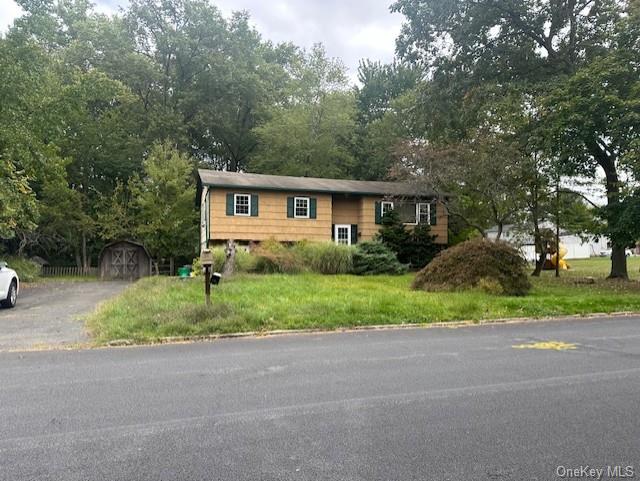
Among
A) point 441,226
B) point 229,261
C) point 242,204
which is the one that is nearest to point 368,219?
point 441,226

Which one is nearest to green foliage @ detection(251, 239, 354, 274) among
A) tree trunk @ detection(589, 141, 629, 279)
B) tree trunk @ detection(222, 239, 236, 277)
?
tree trunk @ detection(222, 239, 236, 277)

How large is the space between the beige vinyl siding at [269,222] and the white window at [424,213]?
5.33 meters

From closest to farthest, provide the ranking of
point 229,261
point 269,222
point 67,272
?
1. point 229,261
2. point 269,222
3. point 67,272

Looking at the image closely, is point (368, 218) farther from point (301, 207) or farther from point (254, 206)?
point (254, 206)

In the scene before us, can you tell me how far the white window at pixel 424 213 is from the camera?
28031 millimetres

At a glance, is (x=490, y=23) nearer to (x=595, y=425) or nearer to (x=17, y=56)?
(x=17, y=56)

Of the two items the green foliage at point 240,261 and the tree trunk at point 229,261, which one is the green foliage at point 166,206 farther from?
the tree trunk at point 229,261

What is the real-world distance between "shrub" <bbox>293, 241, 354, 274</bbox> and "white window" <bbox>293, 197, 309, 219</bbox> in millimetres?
4342

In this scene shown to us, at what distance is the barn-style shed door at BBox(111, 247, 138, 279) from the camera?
1162 inches

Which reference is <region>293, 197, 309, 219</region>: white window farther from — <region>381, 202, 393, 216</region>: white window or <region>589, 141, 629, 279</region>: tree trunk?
<region>589, 141, 629, 279</region>: tree trunk

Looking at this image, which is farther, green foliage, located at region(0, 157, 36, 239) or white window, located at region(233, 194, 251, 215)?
white window, located at region(233, 194, 251, 215)

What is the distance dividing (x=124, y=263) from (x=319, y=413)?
28.0m

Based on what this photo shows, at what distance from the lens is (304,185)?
26672mm

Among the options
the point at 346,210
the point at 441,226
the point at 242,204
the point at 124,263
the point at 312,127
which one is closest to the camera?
the point at 242,204
